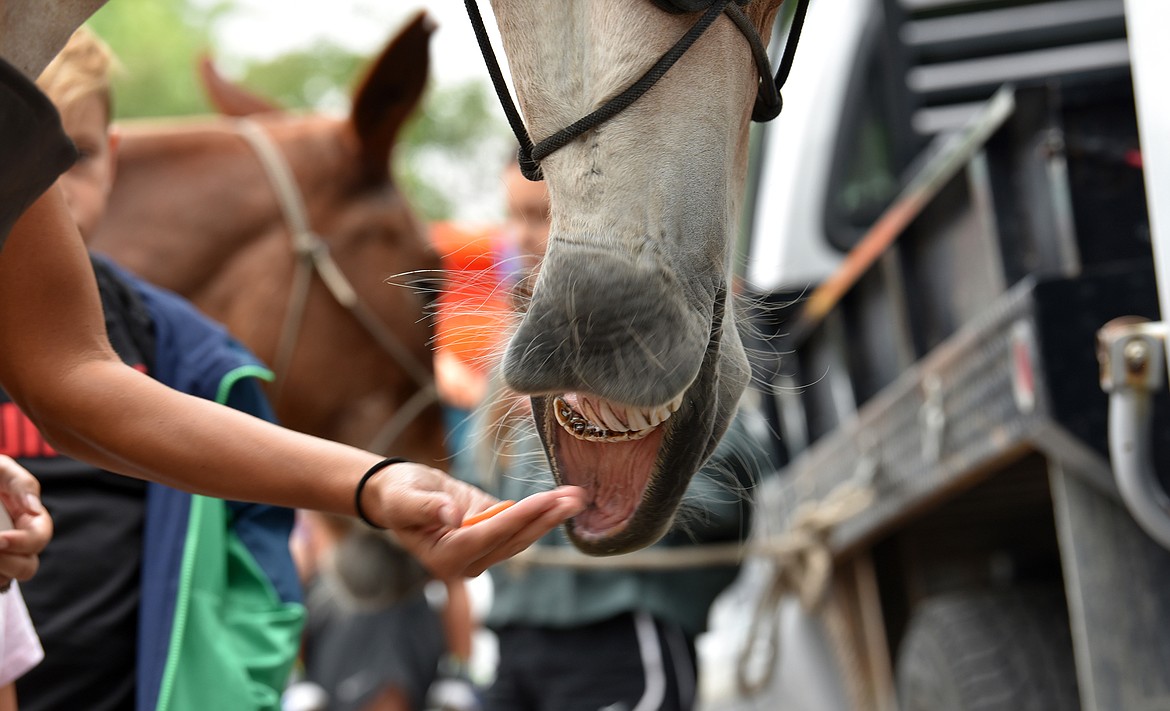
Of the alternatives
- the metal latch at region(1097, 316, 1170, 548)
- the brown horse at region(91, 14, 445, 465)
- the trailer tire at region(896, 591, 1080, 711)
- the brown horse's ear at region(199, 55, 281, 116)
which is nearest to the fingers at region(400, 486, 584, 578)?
the metal latch at region(1097, 316, 1170, 548)

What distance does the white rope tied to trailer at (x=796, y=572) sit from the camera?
3.71 m

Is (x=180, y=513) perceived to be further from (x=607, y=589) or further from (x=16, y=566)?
(x=607, y=589)

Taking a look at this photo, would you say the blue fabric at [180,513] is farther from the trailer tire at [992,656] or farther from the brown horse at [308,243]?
the trailer tire at [992,656]

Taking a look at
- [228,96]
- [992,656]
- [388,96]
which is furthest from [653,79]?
[228,96]

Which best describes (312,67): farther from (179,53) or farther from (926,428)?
(926,428)

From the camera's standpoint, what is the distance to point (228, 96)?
4.39 meters

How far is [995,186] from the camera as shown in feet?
8.75

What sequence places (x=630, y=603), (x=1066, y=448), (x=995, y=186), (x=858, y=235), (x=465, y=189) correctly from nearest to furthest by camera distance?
1. (x=1066, y=448)
2. (x=995, y=186)
3. (x=630, y=603)
4. (x=858, y=235)
5. (x=465, y=189)

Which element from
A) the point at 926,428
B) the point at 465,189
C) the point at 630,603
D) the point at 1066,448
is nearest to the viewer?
the point at 1066,448

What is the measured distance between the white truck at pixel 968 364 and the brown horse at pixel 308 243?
1.05 metres

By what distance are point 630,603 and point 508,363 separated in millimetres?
2053

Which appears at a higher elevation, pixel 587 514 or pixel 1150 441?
pixel 587 514

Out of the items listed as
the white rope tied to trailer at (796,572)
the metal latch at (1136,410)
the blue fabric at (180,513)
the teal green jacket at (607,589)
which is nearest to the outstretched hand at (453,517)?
the blue fabric at (180,513)

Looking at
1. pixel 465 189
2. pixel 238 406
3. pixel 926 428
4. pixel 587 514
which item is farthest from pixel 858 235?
pixel 465 189
